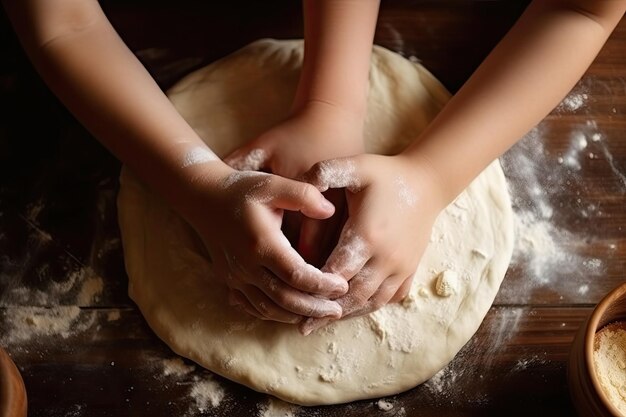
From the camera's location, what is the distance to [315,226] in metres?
0.86

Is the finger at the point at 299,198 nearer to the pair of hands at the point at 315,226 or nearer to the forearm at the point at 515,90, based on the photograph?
the pair of hands at the point at 315,226

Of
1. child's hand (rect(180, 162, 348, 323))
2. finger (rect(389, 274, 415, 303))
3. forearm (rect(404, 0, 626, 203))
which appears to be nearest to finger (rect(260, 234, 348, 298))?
child's hand (rect(180, 162, 348, 323))

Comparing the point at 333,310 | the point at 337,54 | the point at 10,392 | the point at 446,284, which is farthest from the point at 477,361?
the point at 10,392

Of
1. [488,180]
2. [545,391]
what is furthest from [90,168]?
[545,391]

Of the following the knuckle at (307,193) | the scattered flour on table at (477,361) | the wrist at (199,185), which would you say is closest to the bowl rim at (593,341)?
the scattered flour on table at (477,361)

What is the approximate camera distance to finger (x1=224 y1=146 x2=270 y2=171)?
91cm

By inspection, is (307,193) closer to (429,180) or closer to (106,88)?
(429,180)

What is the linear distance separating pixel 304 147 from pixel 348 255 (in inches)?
6.9

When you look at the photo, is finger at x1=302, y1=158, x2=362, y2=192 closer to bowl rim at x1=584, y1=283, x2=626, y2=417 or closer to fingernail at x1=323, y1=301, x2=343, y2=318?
fingernail at x1=323, y1=301, x2=343, y2=318

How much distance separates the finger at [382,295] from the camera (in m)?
0.85

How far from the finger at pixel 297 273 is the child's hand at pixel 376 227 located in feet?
0.07

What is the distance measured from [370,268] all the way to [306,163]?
17cm

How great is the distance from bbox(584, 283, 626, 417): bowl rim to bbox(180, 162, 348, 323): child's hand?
0.29m

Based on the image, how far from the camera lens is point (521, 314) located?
3.13ft
